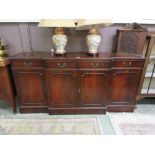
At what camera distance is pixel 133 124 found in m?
1.91

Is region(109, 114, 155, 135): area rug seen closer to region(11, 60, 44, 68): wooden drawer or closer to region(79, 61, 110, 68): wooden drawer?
region(79, 61, 110, 68): wooden drawer

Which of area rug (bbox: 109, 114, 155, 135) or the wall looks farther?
the wall

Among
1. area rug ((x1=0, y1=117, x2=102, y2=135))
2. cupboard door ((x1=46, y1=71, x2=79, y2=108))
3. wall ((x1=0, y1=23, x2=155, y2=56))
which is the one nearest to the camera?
area rug ((x1=0, y1=117, x2=102, y2=135))

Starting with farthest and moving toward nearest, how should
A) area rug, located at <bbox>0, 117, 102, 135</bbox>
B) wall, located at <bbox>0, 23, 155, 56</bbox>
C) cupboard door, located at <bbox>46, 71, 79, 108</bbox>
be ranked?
1. wall, located at <bbox>0, 23, 155, 56</bbox>
2. cupboard door, located at <bbox>46, 71, 79, 108</bbox>
3. area rug, located at <bbox>0, 117, 102, 135</bbox>

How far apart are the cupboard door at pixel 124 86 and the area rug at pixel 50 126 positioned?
445mm

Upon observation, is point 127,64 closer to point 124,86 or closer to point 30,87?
point 124,86

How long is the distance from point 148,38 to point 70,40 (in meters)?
1.07

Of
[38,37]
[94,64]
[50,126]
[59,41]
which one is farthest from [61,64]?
[50,126]

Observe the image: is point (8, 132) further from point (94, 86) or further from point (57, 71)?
point (94, 86)

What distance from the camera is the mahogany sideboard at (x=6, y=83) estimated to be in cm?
187

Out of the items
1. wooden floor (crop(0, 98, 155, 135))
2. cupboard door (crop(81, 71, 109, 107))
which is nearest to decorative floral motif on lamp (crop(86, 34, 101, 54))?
cupboard door (crop(81, 71, 109, 107))

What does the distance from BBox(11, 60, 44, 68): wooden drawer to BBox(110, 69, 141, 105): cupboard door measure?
974 millimetres

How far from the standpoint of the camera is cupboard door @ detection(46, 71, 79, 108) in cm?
187

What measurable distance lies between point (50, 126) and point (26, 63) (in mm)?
862
